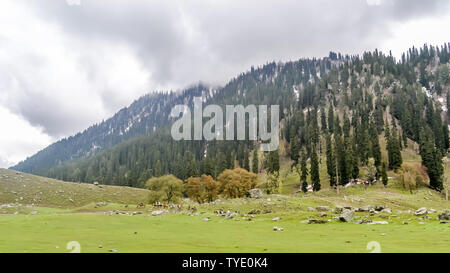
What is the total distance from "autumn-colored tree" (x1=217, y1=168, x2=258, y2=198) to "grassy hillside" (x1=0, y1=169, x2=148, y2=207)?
1312 inches

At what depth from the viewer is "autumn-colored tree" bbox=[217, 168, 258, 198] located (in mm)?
90125


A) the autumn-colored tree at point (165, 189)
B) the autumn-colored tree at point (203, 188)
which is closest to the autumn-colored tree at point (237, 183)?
the autumn-colored tree at point (203, 188)

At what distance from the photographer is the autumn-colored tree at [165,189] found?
77.3m

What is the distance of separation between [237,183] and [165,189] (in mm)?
24072

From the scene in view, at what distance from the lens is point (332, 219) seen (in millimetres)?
34938

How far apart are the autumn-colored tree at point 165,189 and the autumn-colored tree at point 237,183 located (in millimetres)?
18213

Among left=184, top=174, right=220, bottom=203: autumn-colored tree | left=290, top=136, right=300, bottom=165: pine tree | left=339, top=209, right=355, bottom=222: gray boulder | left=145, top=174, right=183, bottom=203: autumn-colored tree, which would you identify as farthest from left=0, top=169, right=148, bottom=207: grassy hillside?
left=290, top=136, right=300, bottom=165: pine tree

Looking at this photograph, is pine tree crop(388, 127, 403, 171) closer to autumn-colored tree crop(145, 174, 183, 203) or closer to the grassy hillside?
autumn-colored tree crop(145, 174, 183, 203)

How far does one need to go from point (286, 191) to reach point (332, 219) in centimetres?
9940

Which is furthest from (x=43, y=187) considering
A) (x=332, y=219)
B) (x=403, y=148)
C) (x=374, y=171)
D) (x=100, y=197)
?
(x=403, y=148)

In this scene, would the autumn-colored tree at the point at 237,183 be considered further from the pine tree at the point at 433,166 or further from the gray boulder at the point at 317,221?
the pine tree at the point at 433,166

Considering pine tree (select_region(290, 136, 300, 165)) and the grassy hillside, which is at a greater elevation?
pine tree (select_region(290, 136, 300, 165))

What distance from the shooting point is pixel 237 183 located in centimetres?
8912
